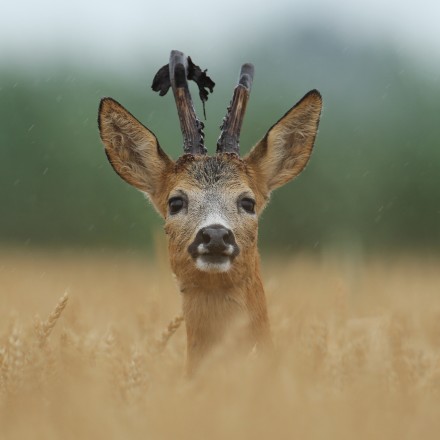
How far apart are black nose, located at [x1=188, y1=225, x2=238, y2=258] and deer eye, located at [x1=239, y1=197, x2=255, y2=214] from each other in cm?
57

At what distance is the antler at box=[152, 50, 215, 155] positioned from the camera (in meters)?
6.87

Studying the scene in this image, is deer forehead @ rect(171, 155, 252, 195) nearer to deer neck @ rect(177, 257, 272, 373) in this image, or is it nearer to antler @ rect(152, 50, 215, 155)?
antler @ rect(152, 50, 215, 155)

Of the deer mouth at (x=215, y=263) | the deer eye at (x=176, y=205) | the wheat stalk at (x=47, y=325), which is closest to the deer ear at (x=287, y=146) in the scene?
the deer eye at (x=176, y=205)

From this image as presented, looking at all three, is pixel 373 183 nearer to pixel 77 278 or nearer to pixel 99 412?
pixel 77 278

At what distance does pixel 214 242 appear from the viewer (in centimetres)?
601

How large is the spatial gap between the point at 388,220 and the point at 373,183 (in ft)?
4.41

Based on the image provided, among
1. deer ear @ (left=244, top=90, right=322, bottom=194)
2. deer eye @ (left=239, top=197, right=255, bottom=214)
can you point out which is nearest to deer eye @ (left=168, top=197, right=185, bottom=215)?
deer eye @ (left=239, top=197, right=255, bottom=214)

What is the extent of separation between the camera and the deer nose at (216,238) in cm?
601

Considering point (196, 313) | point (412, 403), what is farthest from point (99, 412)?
point (196, 313)

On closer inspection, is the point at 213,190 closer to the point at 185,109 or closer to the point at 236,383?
the point at 185,109

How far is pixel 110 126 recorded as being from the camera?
23.8 feet

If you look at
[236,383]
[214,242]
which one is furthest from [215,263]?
[236,383]

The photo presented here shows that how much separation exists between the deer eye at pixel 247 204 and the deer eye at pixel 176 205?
14.2 inches

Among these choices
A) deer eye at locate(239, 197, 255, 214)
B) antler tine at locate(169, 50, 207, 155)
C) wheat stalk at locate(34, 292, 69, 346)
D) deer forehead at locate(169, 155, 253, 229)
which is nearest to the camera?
wheat stalk at locate(34, 292, 69, 346)
